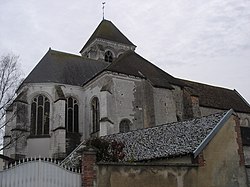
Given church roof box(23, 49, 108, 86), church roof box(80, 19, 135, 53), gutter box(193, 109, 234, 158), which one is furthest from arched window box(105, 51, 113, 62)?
gutter box(193, 109, 234, 158)

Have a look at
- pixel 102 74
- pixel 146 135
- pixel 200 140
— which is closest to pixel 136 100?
pixel 102 74

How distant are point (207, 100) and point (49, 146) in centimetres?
1526

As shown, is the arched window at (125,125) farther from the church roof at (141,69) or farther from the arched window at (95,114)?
the church roof at (141,69)

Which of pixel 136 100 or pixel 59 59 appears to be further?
pixel 59 59

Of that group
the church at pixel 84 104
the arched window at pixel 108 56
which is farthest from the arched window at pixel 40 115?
the arched window at pixel 108 56

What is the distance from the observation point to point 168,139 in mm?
13914

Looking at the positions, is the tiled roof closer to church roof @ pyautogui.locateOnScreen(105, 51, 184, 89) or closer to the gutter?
the gutter

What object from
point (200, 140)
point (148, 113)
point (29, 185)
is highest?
point (148, 113)

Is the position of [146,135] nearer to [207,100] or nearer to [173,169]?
[173,169]

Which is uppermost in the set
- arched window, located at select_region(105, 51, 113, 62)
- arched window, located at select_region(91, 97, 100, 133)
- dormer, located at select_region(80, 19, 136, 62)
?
dormer, located at select_region(80, 19, 136, 62)

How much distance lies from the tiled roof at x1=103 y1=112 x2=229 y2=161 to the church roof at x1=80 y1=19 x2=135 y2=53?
23.4 metres

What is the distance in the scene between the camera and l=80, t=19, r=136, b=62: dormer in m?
36.5

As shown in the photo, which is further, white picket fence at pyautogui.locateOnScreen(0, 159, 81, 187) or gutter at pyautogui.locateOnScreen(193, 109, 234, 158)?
gutter at pyautogui.locateOnScreen(193, 109, 234, 158)

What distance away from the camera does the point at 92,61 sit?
3180cm
